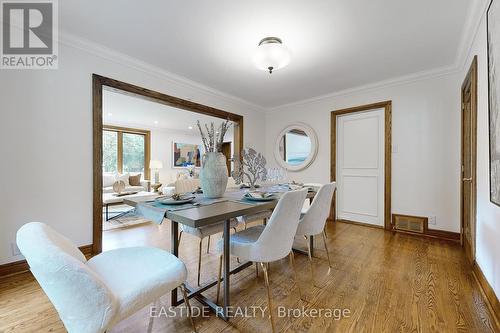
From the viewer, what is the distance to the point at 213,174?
168 cm

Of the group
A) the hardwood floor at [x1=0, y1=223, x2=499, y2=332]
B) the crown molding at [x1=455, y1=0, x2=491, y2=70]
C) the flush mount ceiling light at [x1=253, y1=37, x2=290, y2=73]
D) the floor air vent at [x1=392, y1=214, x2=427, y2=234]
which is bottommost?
the hardwood floor at [x1=0, y1=223, x2=499, y2=332]

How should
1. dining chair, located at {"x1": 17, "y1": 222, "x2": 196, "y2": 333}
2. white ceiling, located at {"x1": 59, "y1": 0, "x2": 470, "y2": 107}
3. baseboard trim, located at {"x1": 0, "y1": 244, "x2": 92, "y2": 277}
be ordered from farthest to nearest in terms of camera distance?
baseboard trim, located at {"x1": 0, "y1": 244, "x2": 92, "y2": 277} < white ceiling, located at {"x1": 59, "y1": 0, "x2": 470, "y2": 107} < dining chair, located at {"x1": 17, "y1": 222, "x2": 196, "y2": 333}

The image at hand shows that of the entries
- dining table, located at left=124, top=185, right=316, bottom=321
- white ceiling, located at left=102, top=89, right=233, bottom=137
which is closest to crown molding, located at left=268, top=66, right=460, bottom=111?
white ceiling, located at left=102, top=89, right=233, bottom=137

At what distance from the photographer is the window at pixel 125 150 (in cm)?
637

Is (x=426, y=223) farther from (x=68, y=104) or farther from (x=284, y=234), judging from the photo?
(x=68, y=104)

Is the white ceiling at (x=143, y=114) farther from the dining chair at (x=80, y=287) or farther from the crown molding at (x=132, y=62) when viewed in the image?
the dining chair at (x=80, y=287)

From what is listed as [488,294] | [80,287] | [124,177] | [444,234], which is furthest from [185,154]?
[488,294]

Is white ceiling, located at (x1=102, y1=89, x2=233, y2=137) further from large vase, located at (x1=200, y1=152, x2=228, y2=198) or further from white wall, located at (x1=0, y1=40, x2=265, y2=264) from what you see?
large vase, located at (x1=200, y1=152, x2=228, y2=198)

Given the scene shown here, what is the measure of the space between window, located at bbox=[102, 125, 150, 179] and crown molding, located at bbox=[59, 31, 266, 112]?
4.22m

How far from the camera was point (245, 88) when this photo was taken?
3654mm

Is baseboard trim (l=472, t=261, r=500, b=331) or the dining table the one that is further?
baseboard trim (l=472, t=261, r=500, b=331)

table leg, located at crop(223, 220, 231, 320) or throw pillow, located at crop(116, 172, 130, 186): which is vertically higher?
throw pillow, located at crop(116, 172, 130, 186)

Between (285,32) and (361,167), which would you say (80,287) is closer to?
(285,32)

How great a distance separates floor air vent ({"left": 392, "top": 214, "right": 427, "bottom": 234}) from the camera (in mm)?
3043
